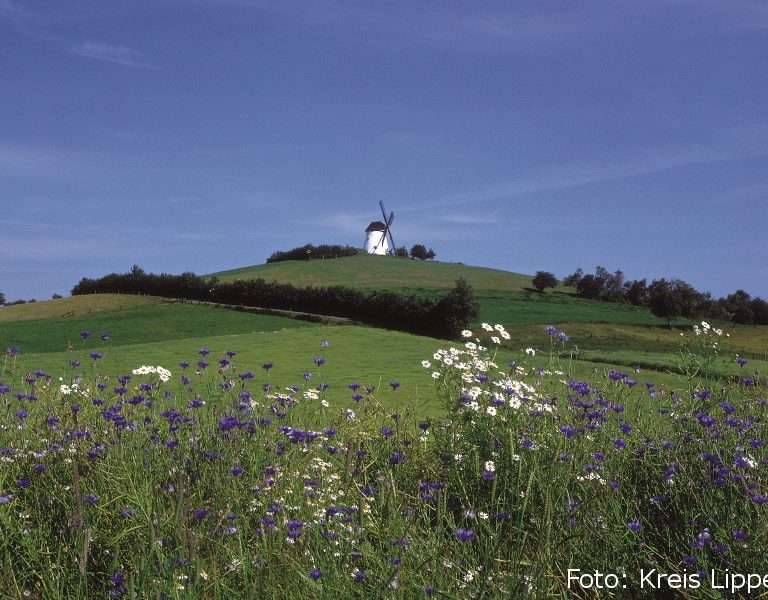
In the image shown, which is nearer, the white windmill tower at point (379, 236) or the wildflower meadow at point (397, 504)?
the wildflower meadow at point (397, 504)

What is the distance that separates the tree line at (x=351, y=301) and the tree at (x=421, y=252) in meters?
61.4

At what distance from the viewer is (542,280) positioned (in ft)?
270

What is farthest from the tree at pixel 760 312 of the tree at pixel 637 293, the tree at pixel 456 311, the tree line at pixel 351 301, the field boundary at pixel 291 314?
the field boundary at pixel 291 314

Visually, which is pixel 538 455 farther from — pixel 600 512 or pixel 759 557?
pixel 759 557

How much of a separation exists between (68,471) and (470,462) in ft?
12.6

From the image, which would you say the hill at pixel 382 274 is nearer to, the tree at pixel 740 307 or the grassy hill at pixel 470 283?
the grassy hill at pixel 470 283

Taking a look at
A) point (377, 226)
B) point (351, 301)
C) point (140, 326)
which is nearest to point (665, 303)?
point (351, 301)

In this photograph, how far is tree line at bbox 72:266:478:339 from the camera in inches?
1769

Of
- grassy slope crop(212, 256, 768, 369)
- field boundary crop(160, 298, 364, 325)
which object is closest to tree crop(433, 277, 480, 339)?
grassy slope crop(212, 256, 768, 369)

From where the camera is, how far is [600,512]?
5.80m

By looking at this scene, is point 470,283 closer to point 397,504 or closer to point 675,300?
point 675,300

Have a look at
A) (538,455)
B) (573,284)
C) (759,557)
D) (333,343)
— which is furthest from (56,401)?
(573,284)

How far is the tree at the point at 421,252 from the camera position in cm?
12106

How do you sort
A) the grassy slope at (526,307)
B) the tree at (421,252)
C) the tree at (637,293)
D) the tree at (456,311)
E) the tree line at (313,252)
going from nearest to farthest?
the grassy slope at (526,307), the tree at (456,311), the tree at (637,293), the tree line at (313,252), the tree at (421,252)
